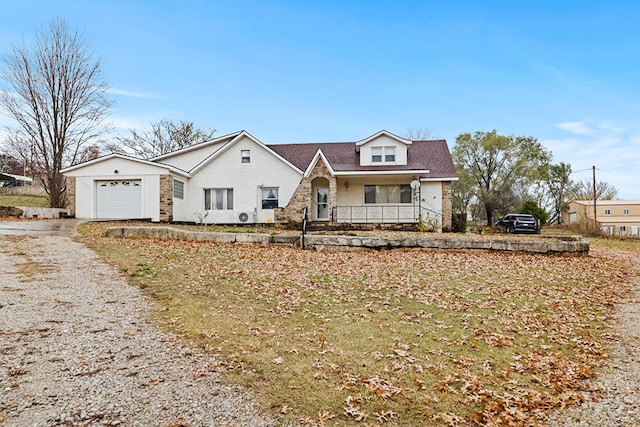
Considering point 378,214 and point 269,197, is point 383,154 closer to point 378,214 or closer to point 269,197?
point 378,214

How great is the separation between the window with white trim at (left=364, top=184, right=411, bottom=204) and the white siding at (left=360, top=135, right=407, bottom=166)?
1.39m

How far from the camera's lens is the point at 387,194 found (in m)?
22.6

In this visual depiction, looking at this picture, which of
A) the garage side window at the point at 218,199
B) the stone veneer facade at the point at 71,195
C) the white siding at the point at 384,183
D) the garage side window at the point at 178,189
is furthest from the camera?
the garage side window at the point at 218,199

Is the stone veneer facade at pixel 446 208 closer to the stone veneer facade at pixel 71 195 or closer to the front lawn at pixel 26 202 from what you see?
the stone veneer facade at pixel 71 195

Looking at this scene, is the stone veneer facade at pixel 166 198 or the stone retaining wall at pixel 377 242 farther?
the stone veneer facade at pixel 166 198

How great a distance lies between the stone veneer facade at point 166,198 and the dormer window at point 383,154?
1162 centimetres

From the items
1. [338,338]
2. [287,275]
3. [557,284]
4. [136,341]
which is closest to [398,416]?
[338,338]

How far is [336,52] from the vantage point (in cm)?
1983

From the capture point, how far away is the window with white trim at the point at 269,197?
72.2 feet

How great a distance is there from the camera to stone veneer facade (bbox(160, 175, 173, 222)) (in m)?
20.4

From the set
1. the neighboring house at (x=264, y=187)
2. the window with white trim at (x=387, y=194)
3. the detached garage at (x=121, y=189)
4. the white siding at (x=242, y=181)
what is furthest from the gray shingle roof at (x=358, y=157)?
the detached garage at (x=121, y=189)

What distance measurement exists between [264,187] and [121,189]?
25.5ft

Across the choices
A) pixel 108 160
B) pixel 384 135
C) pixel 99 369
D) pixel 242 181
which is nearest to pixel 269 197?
pixel 242 181

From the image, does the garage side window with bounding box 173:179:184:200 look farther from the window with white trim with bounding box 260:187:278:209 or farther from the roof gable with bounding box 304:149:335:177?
the roof gable with bounding box 304:149:335:177
